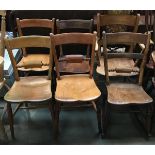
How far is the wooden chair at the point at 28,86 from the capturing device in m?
1.76

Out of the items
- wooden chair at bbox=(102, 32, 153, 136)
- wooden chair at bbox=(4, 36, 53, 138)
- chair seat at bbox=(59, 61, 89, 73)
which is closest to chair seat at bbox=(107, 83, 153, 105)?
wooden chair at bbox=(102, 32, 153, 136)

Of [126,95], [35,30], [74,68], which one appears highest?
[35,30]

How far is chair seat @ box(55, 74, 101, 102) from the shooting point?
68.6 inches

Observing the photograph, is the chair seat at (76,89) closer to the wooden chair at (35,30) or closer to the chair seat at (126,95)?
the chair seat at (126,95)

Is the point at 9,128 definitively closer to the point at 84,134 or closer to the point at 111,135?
the point at 84,134

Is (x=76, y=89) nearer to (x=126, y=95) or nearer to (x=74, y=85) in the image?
(x=74, y=85)

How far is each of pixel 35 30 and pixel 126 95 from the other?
1.19 meters

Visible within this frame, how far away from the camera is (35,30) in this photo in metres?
2.44

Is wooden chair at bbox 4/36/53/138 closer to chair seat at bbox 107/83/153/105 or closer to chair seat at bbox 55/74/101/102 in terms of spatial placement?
chair seat at bbox 55/74/101/102

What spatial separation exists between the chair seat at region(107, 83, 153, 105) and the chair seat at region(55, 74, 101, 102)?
130mm

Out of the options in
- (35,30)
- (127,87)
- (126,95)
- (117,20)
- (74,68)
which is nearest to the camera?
(126,95)

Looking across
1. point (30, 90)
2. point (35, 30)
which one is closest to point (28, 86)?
point (30, 90)
